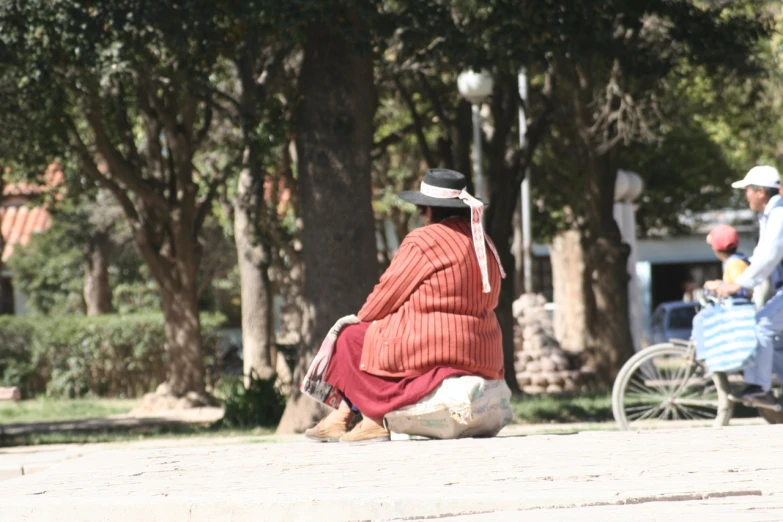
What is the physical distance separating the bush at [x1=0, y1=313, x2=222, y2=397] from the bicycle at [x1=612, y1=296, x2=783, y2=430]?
14.5 meters

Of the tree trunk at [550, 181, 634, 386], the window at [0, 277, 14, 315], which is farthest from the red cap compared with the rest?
the window at [0, 277, 14, 315]

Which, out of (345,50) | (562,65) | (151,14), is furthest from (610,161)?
(151,14)

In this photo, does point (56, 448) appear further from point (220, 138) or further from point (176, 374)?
point (220, 138)

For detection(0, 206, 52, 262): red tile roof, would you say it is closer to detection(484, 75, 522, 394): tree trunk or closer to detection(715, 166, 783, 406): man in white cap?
detection(484, 75, 522, 394): tree trunk

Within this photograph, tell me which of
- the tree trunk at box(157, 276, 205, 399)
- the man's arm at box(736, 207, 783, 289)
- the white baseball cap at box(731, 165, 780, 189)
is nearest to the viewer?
the man's arm at box(736, 207, 783, 289)

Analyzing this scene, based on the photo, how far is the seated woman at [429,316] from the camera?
23.1ft

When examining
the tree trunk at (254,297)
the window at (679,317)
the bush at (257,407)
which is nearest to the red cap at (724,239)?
the bush at (257,407)

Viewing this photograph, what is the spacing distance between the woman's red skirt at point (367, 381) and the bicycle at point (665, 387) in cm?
244

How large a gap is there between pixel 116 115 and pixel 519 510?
47.1 ft

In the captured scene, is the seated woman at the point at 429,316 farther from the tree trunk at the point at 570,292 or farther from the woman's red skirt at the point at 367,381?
the tree trunk at the point at 570,292

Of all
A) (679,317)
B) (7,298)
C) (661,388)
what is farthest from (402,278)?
(7,298)

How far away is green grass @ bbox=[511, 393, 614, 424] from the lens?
13852mm

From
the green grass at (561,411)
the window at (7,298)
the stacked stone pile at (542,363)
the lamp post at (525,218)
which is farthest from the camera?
the window at (7,298)

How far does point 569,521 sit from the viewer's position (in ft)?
15.5
